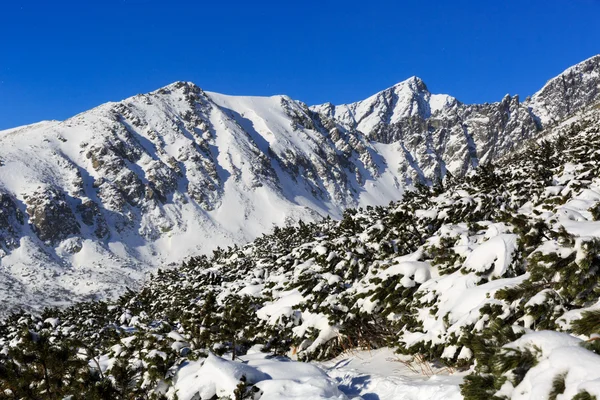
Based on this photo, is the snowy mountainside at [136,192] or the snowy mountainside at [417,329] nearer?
the snowy mountainside at [417,329]

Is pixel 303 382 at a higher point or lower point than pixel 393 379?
higher

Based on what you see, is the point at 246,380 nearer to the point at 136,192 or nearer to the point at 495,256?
the point at 495,256

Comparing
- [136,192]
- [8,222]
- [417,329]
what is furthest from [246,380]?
[136,192]

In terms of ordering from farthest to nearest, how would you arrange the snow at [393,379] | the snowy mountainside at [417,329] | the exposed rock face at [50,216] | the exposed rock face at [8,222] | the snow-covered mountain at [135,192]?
the exposed rock face at [50,216] < the exposed rock face at [8,222] < the snow-covered mountain at [135,192] < the snow at [393,379] < the snowy mountainside at [417,329]

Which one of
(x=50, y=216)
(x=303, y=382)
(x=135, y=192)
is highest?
(x=135, y=192)

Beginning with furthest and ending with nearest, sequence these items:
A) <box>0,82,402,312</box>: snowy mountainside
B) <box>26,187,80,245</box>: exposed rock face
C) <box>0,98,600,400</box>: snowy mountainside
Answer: <box>26,187,80,245</box>: exposed rock face < <box>0,82,402,312</box>: snowy mountainside < <box>0,98,600,400</box>: snowy mountainside

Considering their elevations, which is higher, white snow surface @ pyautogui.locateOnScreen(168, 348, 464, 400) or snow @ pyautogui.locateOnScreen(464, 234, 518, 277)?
snow @ pyautogui.locateOnScreen(464, 234, 518, 277)

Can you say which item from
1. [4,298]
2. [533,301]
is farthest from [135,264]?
[533,301]

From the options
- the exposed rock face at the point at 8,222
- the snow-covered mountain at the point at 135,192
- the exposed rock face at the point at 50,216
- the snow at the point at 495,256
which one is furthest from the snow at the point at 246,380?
the exposed rock face at the point at 50,216

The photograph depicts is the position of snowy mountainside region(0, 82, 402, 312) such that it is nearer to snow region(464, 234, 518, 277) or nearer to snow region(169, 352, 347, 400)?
snow region(169, 352, 347, 400)

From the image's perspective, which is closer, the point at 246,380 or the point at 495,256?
the point at 246,380

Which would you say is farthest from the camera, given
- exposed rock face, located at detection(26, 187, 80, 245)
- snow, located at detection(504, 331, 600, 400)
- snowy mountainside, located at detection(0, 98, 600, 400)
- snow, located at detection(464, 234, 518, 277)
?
exposed rock face, located at detection(26, 187, 80, 245)

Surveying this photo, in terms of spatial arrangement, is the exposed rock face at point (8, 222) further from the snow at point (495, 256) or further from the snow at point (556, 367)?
the snow at point (556, 367)

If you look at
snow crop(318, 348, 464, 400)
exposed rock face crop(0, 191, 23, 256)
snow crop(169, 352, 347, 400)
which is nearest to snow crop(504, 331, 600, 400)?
snow crop(318, 348, 464, 400)
